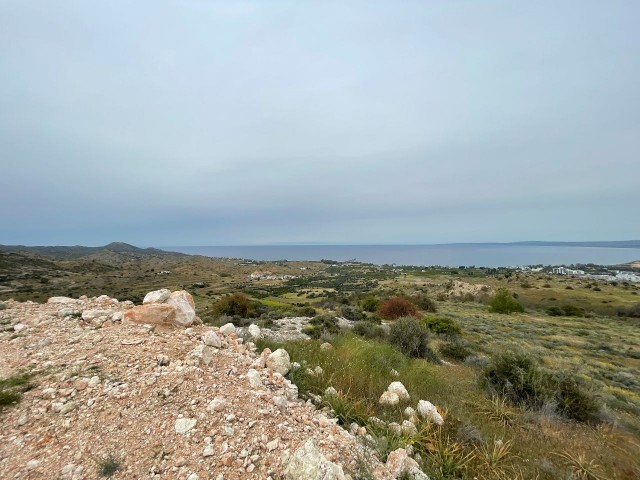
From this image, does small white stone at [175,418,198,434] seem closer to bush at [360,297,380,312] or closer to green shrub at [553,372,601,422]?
green shrub at [553,372,601,422]

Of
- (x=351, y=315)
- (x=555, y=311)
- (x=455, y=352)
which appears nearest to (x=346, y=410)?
(x=455, y=352)

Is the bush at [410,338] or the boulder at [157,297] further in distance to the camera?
the bush at [410,338]

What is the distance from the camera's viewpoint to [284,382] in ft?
15.8

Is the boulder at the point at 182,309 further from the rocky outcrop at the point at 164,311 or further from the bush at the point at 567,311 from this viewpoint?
the bush at the point at 567,311

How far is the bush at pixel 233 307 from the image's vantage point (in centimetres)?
1883

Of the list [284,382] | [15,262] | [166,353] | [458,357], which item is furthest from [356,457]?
[15,262]

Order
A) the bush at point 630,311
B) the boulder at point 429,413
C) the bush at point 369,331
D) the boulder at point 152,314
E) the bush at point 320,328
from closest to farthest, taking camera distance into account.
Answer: the boulder at point 429,413
the boulder at point 152,314
the bush at point 320,328
the bush at point 369,331
the bush at point 630,311

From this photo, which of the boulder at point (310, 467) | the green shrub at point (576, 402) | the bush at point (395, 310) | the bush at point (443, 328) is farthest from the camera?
the bush at point (395, 310)

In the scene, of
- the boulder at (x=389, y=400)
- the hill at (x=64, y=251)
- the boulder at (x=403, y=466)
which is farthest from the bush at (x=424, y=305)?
the hill at (x=64, y=251)

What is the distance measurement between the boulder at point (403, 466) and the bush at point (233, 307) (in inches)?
648

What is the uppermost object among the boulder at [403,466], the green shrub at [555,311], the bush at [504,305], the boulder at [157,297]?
the boulder at [157,297]

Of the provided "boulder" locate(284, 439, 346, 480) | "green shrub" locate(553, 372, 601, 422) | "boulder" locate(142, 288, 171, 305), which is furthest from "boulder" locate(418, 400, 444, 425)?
"boulder" locate(142, 288, 171, 305)

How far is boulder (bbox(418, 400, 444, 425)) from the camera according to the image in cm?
442

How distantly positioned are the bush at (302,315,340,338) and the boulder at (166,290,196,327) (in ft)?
20.5
